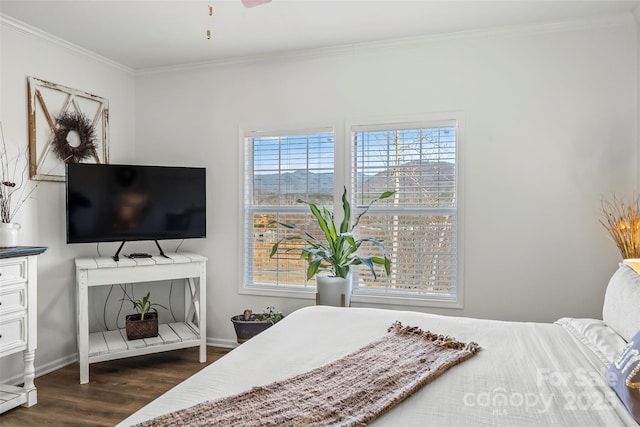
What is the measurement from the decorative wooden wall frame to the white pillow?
365cm

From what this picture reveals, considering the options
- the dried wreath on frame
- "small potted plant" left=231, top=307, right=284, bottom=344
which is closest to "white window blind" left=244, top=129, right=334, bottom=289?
"small potted plant" left=231, top=307, right=284, bottom=344

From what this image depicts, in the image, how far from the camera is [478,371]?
1.48 metres

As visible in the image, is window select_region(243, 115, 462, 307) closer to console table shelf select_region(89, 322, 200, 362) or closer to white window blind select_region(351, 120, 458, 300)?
white window blind select_region(351, 120, 458, 300)

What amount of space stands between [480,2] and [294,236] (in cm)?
216

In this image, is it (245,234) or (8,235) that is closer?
(8,235)

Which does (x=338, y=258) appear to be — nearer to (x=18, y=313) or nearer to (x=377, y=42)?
(x=377, y=42)

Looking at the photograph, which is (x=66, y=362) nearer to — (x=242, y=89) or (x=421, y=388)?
(x=242, y=89)

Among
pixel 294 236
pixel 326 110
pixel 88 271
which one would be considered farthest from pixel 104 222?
pixel 326 110

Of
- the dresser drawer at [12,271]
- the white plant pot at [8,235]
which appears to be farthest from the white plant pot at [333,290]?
the white plant pot at [8,235]

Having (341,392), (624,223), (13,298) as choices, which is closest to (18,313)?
(13,298)

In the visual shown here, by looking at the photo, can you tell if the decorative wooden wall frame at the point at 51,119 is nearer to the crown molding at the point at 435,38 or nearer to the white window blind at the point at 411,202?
the crown molding at the point at 435,38

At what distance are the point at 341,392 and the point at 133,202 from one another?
277 cm

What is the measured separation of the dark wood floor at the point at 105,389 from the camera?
2.60 metres

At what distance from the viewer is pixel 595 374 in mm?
1420
